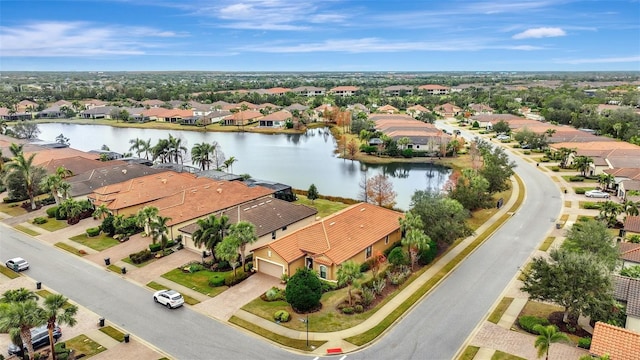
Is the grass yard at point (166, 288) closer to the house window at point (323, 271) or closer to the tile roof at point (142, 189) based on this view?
the house window at point (323, 271)

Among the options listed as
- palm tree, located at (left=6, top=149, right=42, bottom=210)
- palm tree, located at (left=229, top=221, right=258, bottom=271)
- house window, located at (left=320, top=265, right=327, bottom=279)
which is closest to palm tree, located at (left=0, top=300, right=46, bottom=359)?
palm tree, located at (left=229, top=221, right=258, bottom=271)

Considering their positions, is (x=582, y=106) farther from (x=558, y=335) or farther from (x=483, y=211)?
(x=558, y=335)

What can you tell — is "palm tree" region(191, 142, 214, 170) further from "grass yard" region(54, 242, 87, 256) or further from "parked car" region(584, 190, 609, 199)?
"parked car" region(584, 190, 609, 199)

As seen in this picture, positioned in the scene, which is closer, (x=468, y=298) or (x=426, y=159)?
(x=468, y=298)

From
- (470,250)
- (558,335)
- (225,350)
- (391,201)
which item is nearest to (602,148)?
(391,201)

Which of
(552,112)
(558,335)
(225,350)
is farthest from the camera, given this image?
(552,112)

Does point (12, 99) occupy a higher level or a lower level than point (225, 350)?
higher

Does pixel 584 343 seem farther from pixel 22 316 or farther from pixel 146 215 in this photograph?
pixel 146 215
